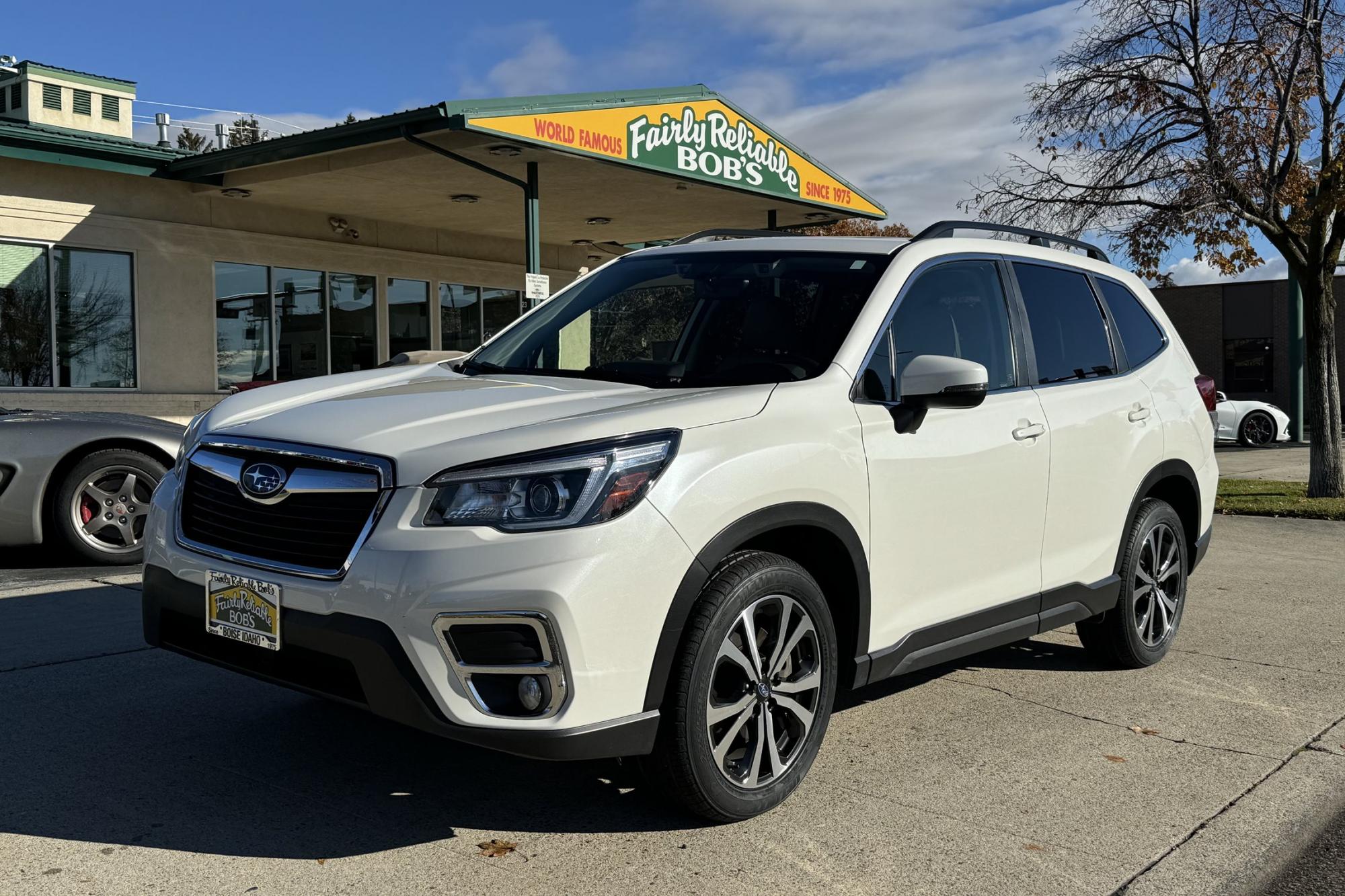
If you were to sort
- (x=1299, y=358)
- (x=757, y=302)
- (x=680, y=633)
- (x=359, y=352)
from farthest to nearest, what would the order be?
1. (x=1299, y=358)
2. (x=359, y=352)
3. (x=757, y=302)
4. (x=680, y=633)

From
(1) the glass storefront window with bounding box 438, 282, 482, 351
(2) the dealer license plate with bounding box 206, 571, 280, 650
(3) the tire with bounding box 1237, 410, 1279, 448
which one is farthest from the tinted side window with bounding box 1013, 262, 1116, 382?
(3) the tire with bounding box 1237, 410, 1279, 448

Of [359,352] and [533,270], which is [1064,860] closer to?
[533,270]

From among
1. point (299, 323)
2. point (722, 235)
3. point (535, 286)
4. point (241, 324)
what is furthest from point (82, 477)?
point (299, 323)

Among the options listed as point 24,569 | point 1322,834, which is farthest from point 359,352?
point 1322,834

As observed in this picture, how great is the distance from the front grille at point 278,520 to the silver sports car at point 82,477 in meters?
4.78

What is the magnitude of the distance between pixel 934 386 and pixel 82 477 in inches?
248

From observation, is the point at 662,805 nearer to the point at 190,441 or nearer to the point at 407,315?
the point at 190,441

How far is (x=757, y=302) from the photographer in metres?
4.56

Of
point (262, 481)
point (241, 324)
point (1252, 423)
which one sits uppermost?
point (241, 324)

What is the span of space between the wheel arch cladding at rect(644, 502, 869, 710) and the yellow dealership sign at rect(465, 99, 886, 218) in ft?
30.4

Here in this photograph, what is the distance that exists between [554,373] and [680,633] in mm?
1485

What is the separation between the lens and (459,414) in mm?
3625

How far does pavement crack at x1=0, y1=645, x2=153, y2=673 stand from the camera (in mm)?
5344

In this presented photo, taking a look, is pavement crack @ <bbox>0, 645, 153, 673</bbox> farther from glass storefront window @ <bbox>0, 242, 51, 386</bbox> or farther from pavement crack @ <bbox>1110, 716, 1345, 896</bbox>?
glass storefront window @ <bbox>0, 242, 51, 386</bbox>
